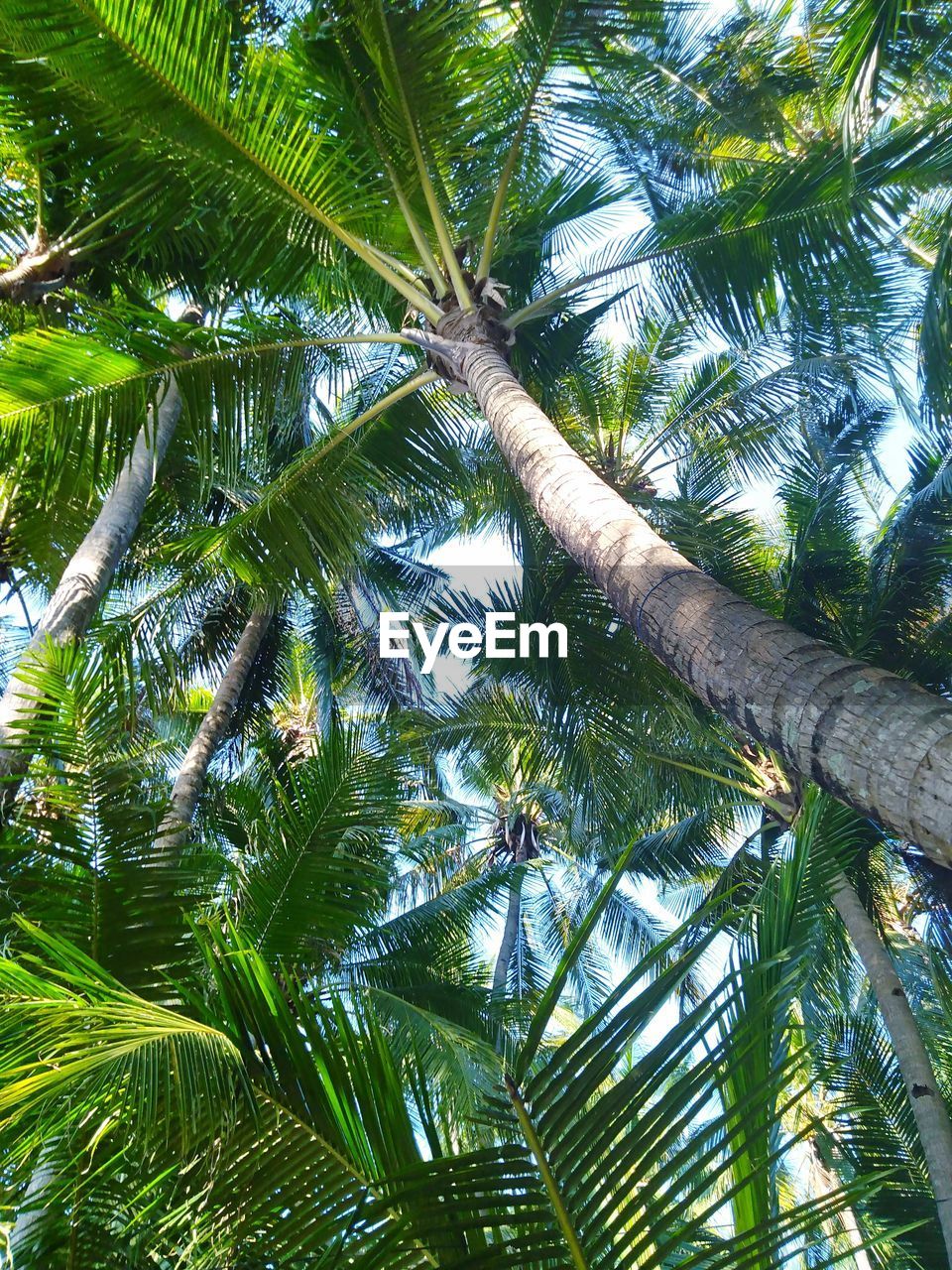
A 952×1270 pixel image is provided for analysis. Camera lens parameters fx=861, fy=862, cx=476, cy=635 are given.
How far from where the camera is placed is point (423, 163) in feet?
15.1

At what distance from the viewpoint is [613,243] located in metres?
6.14

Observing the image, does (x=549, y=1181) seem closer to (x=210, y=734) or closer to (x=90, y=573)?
(x=90, y=573)

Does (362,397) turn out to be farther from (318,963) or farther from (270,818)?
(318,963)

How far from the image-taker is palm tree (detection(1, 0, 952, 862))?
3797 mm

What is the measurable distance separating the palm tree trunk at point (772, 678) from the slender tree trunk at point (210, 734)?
3.61 m

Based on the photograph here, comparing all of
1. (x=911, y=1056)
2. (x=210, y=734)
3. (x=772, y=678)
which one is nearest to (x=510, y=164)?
(x=772, y=678)

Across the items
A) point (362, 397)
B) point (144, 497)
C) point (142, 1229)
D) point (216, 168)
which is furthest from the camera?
point (362, 397)

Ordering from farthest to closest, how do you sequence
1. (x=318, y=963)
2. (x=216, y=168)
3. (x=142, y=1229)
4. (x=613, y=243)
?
(x=613, y=243), (x=216, y=168), (x=318, y=963), (x=142, y=1229)

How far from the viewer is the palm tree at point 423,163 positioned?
380 centimetres

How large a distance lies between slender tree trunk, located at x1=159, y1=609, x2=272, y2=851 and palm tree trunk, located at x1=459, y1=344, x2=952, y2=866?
3.61 metres

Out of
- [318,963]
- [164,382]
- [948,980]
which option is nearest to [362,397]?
[164,382]

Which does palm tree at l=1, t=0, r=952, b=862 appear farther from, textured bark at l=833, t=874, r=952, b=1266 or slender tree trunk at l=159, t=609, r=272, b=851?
slender tree trunk at l=159, t=609, r=272, b=851

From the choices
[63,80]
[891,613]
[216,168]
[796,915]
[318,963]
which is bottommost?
[796,915]

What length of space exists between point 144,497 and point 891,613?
20.4 feet
